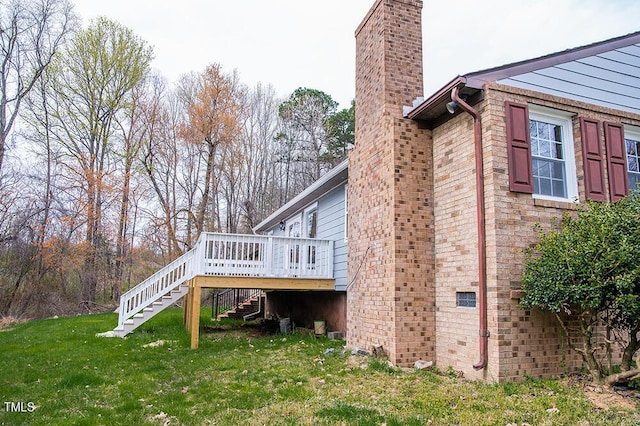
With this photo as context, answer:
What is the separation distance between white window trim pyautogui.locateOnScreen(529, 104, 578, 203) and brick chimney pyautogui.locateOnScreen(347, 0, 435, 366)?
1.68 m

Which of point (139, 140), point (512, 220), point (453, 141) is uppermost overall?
point (139, 140)

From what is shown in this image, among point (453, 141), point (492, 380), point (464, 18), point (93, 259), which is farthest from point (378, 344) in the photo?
point (93, 259)

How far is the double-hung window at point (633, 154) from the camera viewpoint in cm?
716

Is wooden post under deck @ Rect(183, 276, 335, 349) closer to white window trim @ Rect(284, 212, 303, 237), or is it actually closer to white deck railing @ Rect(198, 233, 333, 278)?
white deck railing @ Rect(198, 233, 333, 278)

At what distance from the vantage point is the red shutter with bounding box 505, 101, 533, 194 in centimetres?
600

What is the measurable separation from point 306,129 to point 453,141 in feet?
66.7

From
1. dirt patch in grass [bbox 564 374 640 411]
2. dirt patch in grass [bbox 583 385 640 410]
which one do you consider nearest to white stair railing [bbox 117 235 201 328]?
dirt patch in grass [bbox 564 374 640 411]

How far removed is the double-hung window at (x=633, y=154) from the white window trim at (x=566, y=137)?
4.29 ft

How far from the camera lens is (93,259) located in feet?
70.9

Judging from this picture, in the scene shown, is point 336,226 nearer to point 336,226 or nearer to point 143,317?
point 336,226

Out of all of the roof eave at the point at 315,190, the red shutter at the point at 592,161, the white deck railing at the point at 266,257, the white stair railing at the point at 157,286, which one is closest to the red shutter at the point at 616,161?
the red shutter at the point at 592,161

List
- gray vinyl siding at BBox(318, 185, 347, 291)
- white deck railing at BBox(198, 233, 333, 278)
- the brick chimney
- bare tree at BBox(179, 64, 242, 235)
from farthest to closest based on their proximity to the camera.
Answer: bare tree at BBox(179, 64, 242, 235)
gray vinyl siding at BBox(318, 185, 347, 291)
white deck railing at BBox(198, 233, 333, 278)
the brick chimney

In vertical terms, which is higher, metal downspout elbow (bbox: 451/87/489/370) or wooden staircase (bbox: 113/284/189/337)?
metal downspout elbow (bbox: 451/87/489/370)

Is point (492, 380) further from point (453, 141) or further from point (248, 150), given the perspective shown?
point (248, 150)
